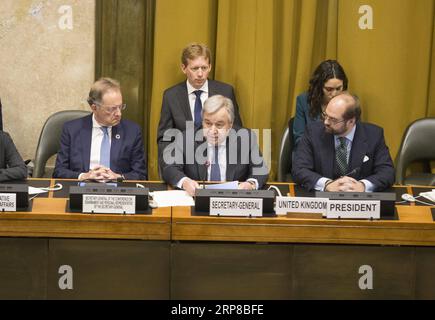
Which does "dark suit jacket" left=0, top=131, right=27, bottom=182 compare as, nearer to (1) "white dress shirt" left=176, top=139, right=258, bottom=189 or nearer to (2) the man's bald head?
(1) "white dress shirt" left=176, top=139, right=258, bottom=189

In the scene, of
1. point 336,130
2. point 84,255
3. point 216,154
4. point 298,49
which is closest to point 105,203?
point 84,255

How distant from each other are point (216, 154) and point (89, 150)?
830 millimetres

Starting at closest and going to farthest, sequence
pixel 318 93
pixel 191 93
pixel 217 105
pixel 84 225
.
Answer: pixel 84 225 < pixel 217 105 < pixel 318 93 < pixel 191 93

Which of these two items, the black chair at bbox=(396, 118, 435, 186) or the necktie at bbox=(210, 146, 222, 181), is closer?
the necktie at bbox=(210, 146, 222, 181)

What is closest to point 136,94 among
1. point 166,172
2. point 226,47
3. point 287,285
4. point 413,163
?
point 226,47

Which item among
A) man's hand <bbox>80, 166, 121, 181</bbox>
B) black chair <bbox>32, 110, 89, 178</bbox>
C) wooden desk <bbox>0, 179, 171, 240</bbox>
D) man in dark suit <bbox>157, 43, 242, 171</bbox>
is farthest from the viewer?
man in dark suit <bbox>157, 43, 242, 171</bbox>

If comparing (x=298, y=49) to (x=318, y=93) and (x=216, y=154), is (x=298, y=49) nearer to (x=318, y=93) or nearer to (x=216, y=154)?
(x=318, y=93)

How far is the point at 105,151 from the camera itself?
5.30m

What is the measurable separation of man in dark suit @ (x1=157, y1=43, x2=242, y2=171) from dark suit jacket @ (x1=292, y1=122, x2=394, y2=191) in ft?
2.93

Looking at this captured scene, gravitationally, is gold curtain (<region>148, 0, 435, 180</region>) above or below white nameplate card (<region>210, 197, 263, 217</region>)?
above

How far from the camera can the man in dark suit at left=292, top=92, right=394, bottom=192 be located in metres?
4.91

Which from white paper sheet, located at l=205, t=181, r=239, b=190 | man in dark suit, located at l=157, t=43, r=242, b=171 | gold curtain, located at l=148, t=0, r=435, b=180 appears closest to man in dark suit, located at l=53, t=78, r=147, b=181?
man in dark suit, located at l=157, t=43, r=242, b=171

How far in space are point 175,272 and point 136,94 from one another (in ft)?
7.88

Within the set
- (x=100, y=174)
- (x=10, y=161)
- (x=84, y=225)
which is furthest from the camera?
(x=10, y=161)
